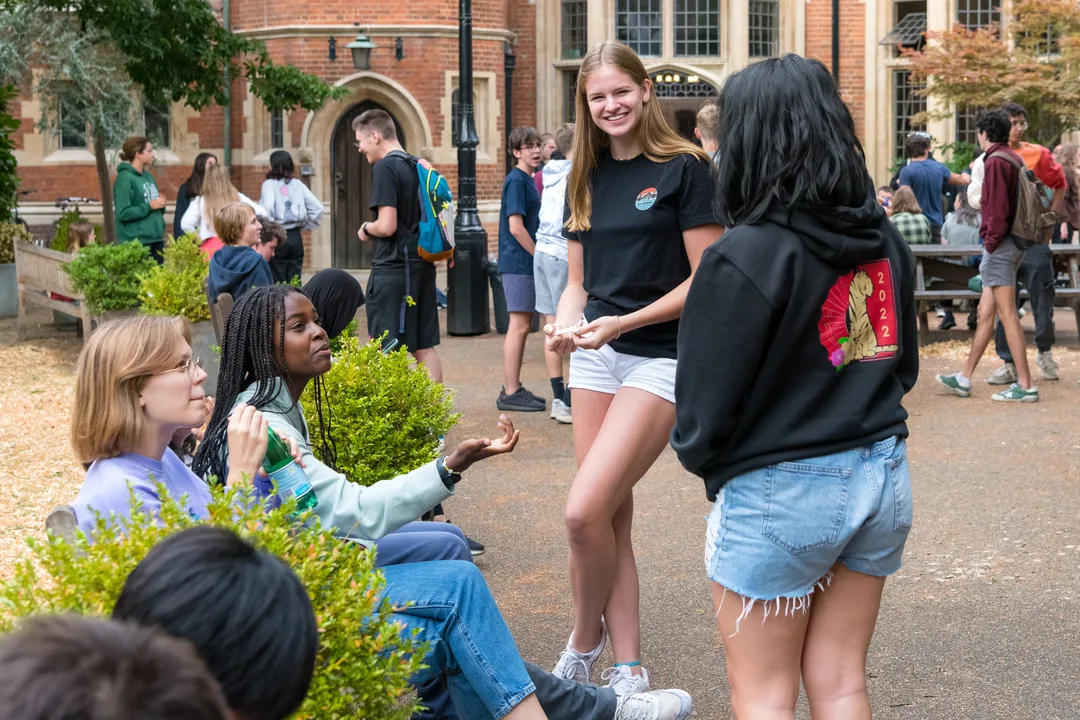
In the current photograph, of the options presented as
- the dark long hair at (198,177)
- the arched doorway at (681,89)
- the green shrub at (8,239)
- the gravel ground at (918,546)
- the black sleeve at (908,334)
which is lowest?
the gravel ground at (918,546)

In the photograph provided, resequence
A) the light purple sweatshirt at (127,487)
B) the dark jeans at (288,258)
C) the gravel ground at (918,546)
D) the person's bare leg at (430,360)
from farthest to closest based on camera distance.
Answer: the dark jeans at (288,258) → the person's bare leg at (430,360) → the gravel ground at (918,546) → the light purple sweatshirt at (127,487)

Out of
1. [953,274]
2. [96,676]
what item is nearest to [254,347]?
[96,676]

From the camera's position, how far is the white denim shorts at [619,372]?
4016mm

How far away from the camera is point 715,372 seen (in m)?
2.81

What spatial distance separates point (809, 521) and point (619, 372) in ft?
4.51

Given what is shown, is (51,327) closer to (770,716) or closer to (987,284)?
(987,284)

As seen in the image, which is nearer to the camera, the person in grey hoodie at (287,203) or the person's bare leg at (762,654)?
the person's bare leg at (762,654)

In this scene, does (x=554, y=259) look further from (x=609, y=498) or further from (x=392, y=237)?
(x=609, y=498)

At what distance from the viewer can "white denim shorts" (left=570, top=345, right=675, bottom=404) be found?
4016mm

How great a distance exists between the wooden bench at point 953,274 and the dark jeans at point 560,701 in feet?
28.6

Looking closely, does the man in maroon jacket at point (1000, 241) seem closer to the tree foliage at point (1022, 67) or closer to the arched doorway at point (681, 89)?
the tree foliage at point (1022, 67)

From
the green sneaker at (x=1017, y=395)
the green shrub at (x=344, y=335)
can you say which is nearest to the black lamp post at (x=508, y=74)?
the green sneaker at (x=1017, y=395)

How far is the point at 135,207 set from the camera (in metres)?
12.8

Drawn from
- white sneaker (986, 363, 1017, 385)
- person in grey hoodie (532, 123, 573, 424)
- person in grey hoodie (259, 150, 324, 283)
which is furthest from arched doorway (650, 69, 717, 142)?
person in grey hoodie (532, 123, 573, 424)
